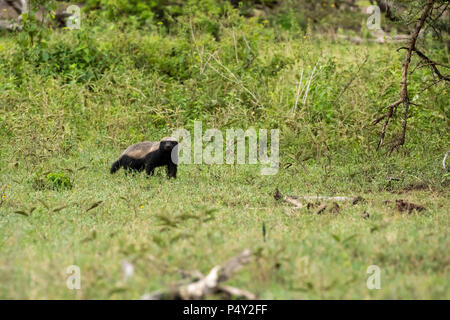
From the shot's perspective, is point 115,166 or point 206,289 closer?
point 206,289

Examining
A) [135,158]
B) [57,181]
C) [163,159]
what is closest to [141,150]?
[135,158]

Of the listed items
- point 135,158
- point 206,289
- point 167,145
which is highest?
point 206,289

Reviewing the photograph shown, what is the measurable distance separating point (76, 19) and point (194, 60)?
2.74m

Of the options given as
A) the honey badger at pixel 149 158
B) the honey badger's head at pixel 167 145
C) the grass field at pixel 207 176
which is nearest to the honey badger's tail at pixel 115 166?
the honey badger at pixel 149 158

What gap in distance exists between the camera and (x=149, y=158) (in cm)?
849

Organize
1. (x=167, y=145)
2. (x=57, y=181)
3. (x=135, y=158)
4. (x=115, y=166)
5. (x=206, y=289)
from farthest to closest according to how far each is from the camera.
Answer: (x=115, y=166), (x=135, y=158), (x=167, y=145), (x=57, y=181), (x=206, y=289)

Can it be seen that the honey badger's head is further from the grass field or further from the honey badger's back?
the grass field

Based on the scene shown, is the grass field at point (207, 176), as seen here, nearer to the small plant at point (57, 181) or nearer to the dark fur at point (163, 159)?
the small plant at point (57, 181)

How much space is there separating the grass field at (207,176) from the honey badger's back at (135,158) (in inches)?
7.5

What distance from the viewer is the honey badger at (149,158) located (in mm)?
8359

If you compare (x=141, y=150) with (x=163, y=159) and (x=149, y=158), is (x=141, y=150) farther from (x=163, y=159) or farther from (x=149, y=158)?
(x=163, y=159)

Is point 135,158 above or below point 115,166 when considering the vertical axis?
above

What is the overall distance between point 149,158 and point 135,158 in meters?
0.23
